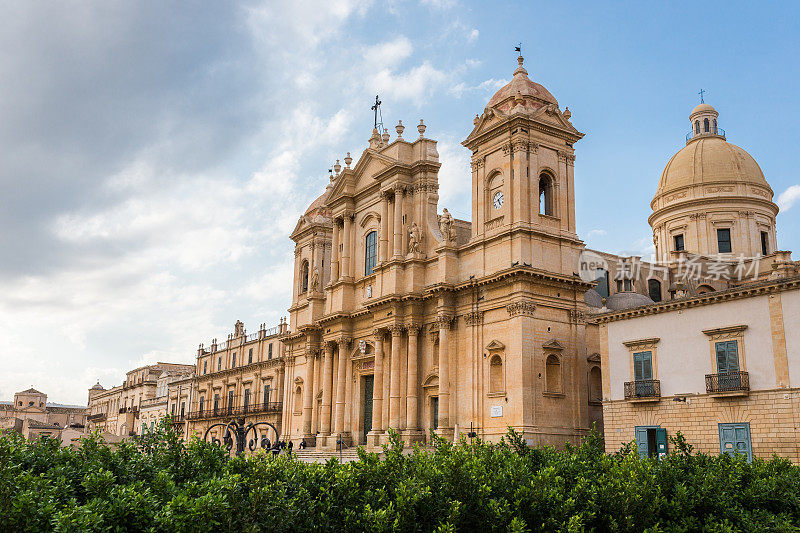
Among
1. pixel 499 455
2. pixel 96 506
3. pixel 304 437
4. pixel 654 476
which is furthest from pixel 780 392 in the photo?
pixel 304 437

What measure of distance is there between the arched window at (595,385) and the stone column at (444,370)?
266 inches

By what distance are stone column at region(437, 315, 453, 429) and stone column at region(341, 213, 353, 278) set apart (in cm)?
988

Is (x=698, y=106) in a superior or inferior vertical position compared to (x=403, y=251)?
superior

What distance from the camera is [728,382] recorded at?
87.0 feet

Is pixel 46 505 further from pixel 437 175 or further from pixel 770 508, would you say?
pixel 437 175

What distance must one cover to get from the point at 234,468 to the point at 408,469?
2887 millimetres

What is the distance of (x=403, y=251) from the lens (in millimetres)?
40594

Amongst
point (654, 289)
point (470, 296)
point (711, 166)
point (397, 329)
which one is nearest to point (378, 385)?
point (397, 329)

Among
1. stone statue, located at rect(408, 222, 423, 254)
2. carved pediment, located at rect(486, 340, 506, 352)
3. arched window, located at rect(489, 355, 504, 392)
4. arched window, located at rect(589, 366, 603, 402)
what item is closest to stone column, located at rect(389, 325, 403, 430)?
stone statue, located at rect(408, 222, 423, 254)

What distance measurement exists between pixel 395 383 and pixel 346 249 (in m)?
10.5

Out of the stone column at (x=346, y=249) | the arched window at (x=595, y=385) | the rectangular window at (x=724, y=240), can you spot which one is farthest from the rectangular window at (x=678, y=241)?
the stone column at (x=346, y=249)

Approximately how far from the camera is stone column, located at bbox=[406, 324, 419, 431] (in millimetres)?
37812

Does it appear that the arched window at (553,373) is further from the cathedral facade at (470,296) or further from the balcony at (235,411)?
the balcony at (235,411)

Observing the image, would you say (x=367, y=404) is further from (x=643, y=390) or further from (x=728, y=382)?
(x=728, y=382)
